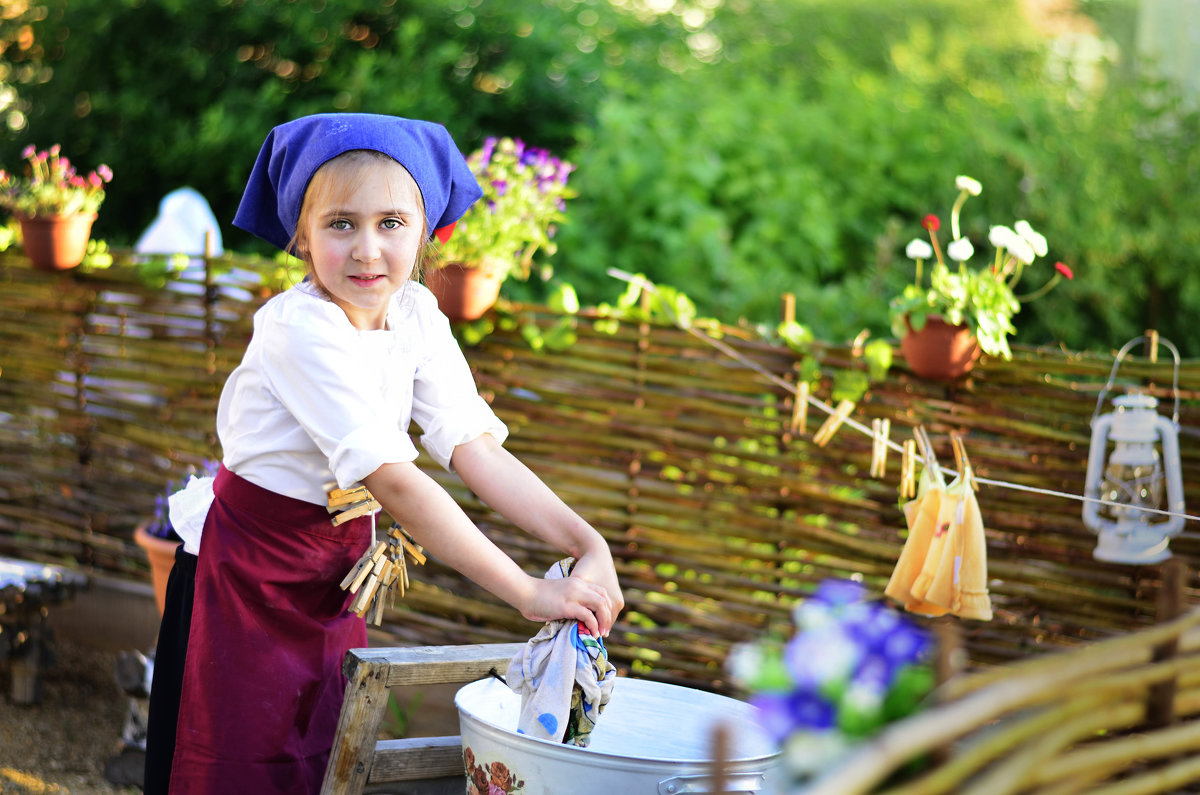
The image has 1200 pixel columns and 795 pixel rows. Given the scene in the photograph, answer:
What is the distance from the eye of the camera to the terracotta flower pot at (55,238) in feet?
13.6

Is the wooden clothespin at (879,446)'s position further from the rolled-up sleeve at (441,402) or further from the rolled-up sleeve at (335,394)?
the rolled-up sleeve at (335,394)

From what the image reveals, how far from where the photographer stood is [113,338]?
4320 millimetres

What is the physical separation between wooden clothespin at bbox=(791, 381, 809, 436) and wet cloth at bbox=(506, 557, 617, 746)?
1.53 metres

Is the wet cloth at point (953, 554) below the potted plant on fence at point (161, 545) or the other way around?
the other way around

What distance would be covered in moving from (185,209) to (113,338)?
1.78 m

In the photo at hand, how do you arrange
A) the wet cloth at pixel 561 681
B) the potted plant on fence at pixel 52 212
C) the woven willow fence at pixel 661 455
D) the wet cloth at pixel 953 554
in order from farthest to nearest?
the potted plant on fence at pixel 52 212 → the woven willow fence at pixel 661 455 → the wet cloth at pixel 953 554 → the wet cloth at pixel 561 681

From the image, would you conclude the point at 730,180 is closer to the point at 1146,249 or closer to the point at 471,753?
the point at 1146,249

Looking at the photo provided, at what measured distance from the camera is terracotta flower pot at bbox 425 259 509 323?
3.44 metres

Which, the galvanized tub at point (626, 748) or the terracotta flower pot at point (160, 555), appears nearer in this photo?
the galvanized tub at point (626, 748)

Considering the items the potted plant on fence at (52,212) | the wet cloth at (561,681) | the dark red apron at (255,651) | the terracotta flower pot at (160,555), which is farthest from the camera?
the potted plant on fence at (52,212)

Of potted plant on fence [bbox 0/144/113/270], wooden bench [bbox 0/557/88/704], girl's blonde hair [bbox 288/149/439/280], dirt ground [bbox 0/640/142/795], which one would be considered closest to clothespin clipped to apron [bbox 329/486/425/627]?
girl's blonde hair [bbox 288/149/439/280]

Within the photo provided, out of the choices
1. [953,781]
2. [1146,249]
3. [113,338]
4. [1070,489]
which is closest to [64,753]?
[113,338]

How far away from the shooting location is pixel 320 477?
1993 mm

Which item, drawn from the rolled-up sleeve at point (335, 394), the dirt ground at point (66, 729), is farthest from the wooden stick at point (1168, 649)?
the dirt ground at point (66, 729)
